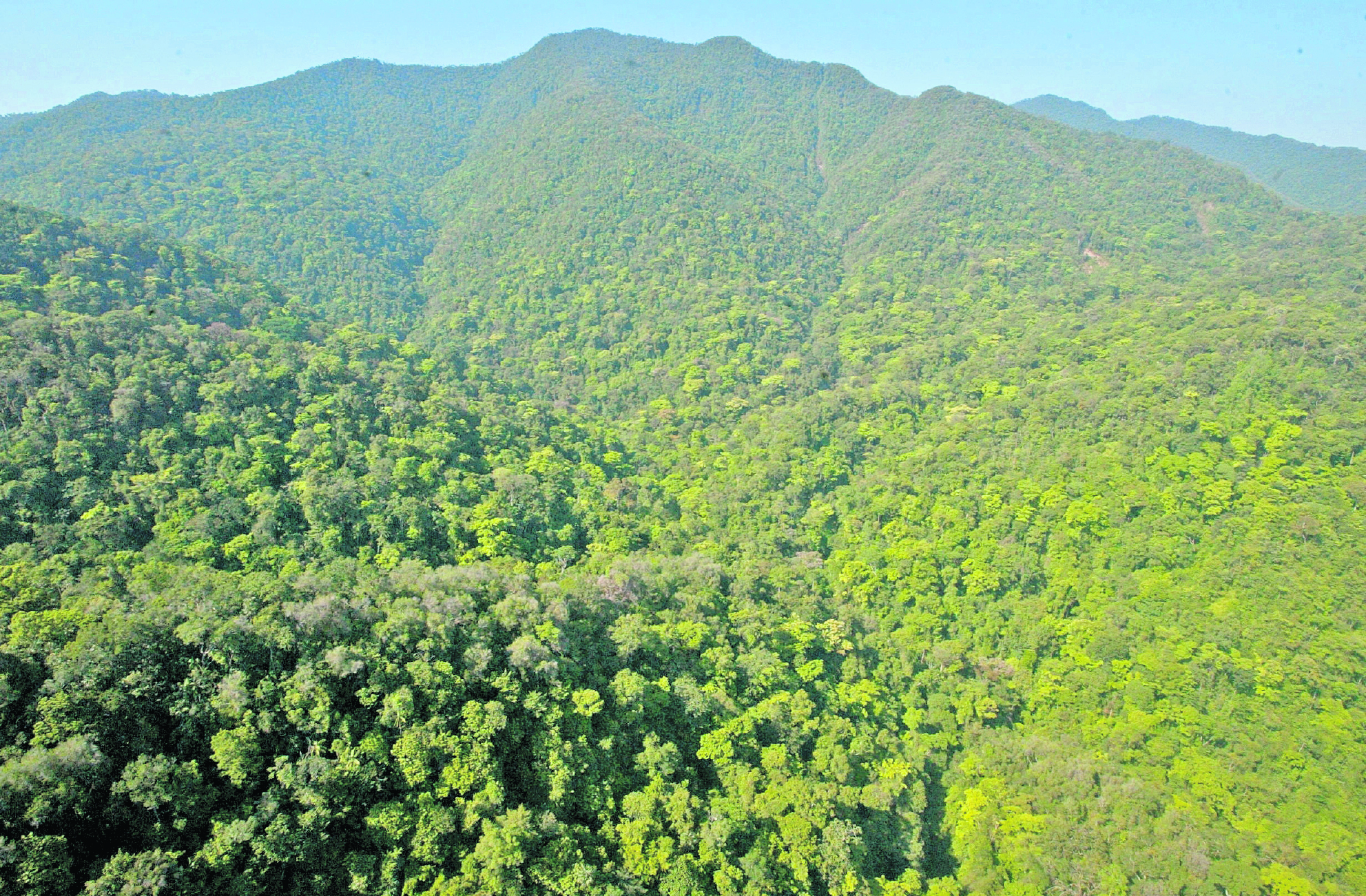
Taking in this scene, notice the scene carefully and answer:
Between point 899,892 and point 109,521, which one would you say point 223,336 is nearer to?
Answer: point 109,521

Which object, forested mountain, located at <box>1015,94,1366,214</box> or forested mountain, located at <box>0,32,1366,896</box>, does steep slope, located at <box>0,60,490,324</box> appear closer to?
forested mountain, located at <box>0,32,1366,896</box>

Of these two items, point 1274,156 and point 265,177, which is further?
point 1274,156

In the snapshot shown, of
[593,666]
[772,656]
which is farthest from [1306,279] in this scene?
[593,666]

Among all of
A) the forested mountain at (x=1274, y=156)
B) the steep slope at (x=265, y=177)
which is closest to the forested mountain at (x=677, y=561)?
the steep slope at (x=265, y=177)

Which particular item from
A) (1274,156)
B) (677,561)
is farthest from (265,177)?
(1274,156)

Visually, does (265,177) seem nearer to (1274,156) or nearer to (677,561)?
(677,561)

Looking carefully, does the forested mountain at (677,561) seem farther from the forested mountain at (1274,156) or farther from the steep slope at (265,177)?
the forested mountain at (1274,156)
